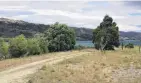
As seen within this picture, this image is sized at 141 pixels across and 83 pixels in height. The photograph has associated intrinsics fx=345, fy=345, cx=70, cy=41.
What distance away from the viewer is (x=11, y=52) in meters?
66.1

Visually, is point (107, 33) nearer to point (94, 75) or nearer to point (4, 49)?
point (4, 49)

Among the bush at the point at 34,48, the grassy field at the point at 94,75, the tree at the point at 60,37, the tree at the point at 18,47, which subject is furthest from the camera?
the tree at the point at 18,47

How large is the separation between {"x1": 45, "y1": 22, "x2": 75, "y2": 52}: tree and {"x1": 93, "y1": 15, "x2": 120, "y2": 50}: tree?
6.63m

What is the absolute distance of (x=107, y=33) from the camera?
57156 millimetres

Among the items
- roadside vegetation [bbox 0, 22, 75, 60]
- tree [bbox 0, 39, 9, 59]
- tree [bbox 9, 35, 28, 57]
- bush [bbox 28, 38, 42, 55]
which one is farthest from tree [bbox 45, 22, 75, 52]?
tree [bbox 0, 39, 9, 59]

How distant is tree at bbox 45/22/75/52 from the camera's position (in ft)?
209

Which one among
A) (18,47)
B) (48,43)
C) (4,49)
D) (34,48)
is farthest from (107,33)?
(4,49)

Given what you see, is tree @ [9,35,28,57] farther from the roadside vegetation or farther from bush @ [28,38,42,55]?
bush @ [28,38,42,55]

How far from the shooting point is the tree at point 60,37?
63.7 m

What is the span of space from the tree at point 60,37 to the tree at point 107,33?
663 cm

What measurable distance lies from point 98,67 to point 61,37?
35669 mm

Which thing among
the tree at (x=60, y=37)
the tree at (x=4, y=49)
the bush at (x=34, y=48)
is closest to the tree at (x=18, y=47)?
the bush at (x=34, y=48)

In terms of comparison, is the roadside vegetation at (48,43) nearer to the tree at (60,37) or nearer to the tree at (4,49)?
the tree at (60,37)

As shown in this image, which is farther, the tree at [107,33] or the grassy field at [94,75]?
the tree at [107,33]
